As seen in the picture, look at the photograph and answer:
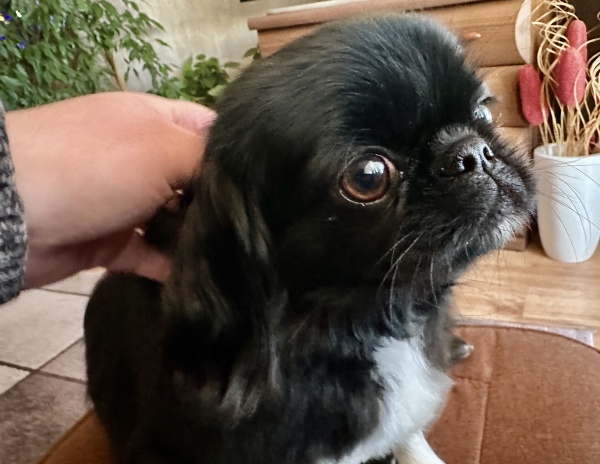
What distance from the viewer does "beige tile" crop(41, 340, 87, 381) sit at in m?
1.52

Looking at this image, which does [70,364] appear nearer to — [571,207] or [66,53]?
[66,53]

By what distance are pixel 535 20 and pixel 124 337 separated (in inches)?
57.1

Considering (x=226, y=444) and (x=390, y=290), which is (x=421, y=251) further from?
(x=226, y=444)

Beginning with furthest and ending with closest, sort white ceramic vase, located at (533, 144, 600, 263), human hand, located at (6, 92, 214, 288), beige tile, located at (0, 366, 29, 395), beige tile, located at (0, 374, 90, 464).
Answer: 1. white ceramic vase, located at (533, 144, 600, 263)
2. beige tile, located at (0, 366, 29, 395)
3. beige tile, located at (0, 374, 90, 464)
4. human hand, located at (6, 92, 214, 288)

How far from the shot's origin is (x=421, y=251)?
0.60 meters

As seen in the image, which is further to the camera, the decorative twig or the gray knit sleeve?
the decorative twig

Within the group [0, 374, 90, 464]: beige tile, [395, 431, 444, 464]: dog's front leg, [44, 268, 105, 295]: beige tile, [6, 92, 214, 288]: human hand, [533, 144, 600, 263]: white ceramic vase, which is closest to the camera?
[6, 92, 214, 288]: human hand

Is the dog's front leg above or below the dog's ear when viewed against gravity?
below

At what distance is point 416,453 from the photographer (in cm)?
94

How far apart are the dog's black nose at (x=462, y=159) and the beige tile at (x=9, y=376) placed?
4.42 ft

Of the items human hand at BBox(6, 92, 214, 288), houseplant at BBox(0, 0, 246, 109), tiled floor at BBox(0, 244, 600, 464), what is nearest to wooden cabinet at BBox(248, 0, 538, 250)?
tiled floor at BBox(0, 244, 600, 464)

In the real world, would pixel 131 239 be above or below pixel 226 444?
above

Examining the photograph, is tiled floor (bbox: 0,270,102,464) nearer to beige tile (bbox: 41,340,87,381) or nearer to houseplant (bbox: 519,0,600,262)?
beige tile (bbox: 41,340,87,381)

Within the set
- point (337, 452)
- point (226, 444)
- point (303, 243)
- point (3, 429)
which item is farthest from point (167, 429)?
point (3, 429)
